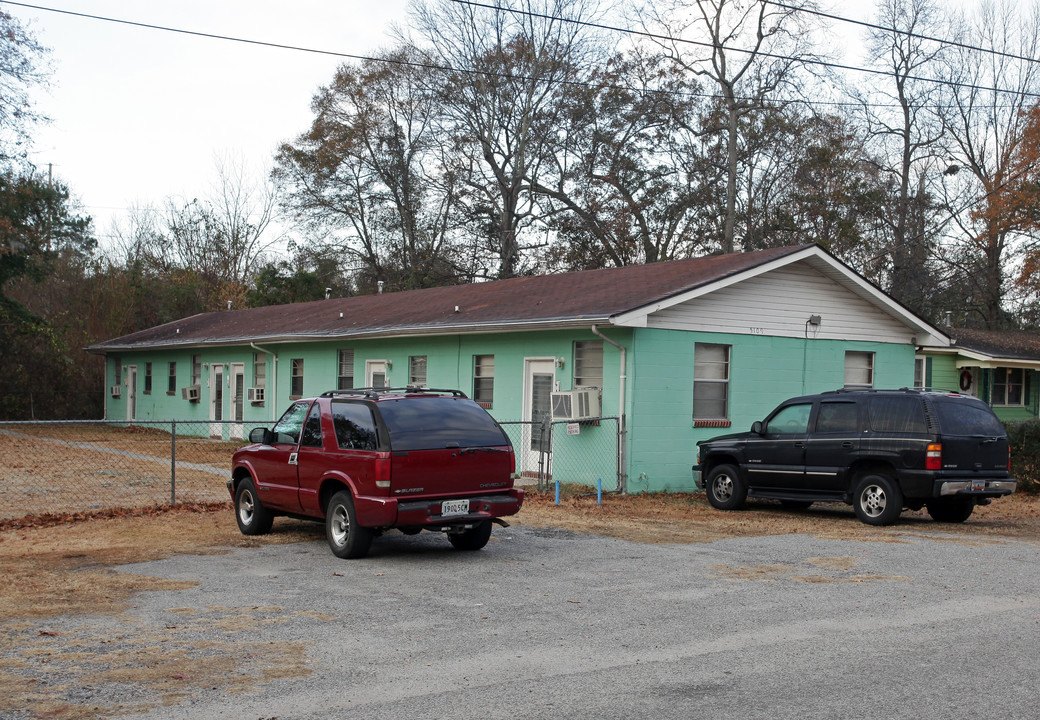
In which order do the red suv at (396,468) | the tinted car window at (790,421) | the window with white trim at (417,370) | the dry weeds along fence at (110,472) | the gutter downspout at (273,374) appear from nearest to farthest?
the red suv at (396,468)
the tinted car window at (790,421)
the dry weeds along fence at (110,472)
the window with white trim at (417,370)
the gutter downspout at (273,374)

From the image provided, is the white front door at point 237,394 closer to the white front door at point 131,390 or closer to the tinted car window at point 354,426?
the white front door at point 131,390

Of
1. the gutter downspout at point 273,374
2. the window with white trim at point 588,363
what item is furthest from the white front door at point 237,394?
the window with white trim at point 588,363

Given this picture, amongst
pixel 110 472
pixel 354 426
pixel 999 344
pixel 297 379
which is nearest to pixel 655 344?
pixel 354 426

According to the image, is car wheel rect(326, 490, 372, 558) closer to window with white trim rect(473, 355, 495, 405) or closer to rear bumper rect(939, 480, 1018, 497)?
rear bumper rect(939, 480, 1018, 497)

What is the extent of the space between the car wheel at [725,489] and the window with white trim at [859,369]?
18.3 feet

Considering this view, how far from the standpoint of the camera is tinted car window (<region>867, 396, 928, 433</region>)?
43.3 feet

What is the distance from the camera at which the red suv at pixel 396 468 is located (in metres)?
9.92

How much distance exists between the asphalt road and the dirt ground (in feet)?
0.89

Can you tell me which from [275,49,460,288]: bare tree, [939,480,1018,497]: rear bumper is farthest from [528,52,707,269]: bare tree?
[939,480,1018,497]: rear bumper

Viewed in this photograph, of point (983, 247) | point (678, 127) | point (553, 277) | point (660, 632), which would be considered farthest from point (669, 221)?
point (660, 632)

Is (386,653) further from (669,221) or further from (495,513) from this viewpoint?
(669,221)

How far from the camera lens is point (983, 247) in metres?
37.0

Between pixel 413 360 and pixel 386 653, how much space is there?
1538 cm

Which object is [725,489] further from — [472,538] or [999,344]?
[999,344]
